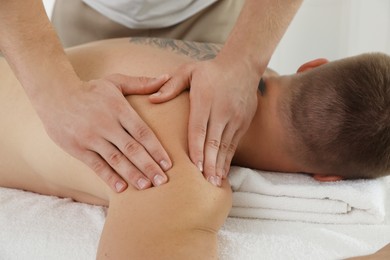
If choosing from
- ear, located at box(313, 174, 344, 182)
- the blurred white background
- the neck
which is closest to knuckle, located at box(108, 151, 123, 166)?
the neck

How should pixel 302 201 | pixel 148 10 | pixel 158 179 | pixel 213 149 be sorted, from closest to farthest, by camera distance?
pixel 158 179 < pixel 213 149 < pixel 302 201 < pixel 148 10

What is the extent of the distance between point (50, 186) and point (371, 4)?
186 cm

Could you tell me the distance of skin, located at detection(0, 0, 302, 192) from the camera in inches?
47.2

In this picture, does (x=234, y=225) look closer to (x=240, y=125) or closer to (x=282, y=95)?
(x=240, y=125)

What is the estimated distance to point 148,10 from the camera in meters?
1.80

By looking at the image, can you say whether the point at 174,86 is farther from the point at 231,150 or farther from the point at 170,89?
the point at 231,150

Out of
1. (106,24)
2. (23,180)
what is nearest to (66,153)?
(23,180)

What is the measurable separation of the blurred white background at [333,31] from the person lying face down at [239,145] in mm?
1262

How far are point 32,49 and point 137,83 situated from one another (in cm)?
27

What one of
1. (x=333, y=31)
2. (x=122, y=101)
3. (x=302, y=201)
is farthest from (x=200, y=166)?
(x=333, y=31)

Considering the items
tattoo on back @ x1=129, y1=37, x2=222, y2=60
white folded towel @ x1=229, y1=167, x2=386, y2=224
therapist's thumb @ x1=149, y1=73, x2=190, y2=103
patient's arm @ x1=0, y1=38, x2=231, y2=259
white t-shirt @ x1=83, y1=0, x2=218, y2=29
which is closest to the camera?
patient's arm @ x1=0, y1=38, x2=231, y2=259

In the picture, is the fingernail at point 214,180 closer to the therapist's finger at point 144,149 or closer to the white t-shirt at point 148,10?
the therapist's finger at point 144,149

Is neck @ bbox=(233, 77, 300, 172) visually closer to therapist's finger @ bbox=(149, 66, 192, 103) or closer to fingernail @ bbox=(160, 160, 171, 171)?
therapist's finger @ bbox=(149, 66, 192, 103)

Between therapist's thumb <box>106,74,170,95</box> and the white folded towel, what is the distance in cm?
29
